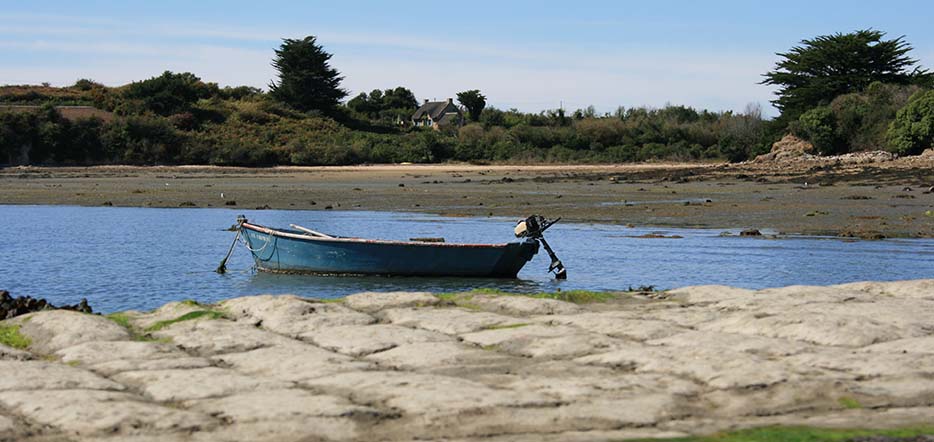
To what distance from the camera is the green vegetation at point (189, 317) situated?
10.7 metres

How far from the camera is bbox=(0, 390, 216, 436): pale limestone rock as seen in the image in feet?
22.9

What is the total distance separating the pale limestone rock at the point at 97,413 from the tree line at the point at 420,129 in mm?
49715

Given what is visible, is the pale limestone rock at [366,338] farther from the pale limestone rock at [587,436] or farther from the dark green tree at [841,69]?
the dark green tree at [841,69]

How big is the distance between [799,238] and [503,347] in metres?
17.8

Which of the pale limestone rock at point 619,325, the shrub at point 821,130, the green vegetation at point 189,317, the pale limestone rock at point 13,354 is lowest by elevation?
the green vegetation at point 189,317

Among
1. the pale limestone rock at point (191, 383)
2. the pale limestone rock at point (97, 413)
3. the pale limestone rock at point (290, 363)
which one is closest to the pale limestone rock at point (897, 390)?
the pale limestone rock at point (290, 363)

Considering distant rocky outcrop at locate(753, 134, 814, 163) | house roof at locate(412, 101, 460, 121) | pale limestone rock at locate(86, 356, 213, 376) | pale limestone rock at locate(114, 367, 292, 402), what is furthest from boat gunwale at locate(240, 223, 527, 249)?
house roof at locate(412, 101, 460, 121)

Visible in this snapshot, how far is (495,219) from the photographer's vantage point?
107ft

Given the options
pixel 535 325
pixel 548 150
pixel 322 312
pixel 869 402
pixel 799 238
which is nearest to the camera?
pixel 869 402

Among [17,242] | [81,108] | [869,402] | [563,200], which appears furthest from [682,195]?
[81,108]

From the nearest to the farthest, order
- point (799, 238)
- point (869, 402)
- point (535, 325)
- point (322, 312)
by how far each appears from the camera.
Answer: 1. point (869, 402)
2. point (535, 325)
3. point (322, 312)
4. point (799, 238)

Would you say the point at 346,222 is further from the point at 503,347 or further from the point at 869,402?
the point at 869,402

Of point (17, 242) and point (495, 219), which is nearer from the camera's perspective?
point (17, 242)

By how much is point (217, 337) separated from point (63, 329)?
136 centimetres
